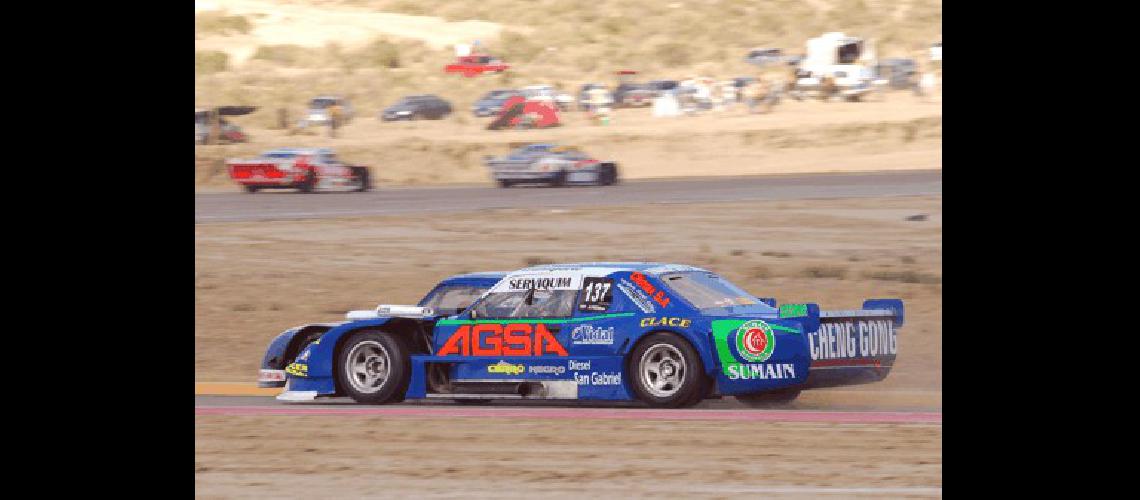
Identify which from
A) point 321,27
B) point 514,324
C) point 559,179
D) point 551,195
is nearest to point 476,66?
point 321,27

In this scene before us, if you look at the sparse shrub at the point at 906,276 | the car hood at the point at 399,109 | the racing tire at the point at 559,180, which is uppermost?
the car hood at the point at 399,109

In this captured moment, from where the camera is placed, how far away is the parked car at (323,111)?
45656 mm

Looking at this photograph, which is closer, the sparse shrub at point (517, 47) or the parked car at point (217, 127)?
the parked car at point (217, 127)

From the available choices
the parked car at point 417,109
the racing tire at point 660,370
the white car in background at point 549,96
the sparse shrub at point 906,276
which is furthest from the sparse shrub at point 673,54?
the racing tire at point 660,370

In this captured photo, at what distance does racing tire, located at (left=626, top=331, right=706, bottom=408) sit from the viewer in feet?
46.4

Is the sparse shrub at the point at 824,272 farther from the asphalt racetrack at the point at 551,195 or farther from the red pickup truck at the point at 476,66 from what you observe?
the red pickup truck at the point at 476,66

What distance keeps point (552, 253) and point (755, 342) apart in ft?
52.9

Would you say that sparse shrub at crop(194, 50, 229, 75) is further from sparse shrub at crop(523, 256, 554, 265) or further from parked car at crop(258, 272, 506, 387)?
Answer: parked car at crop(258, 272, 506, 387)

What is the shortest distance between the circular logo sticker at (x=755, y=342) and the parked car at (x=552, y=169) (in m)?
23.1

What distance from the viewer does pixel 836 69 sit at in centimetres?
4691

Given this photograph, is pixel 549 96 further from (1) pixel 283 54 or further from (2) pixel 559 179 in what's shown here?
(1) pixel 283 54
